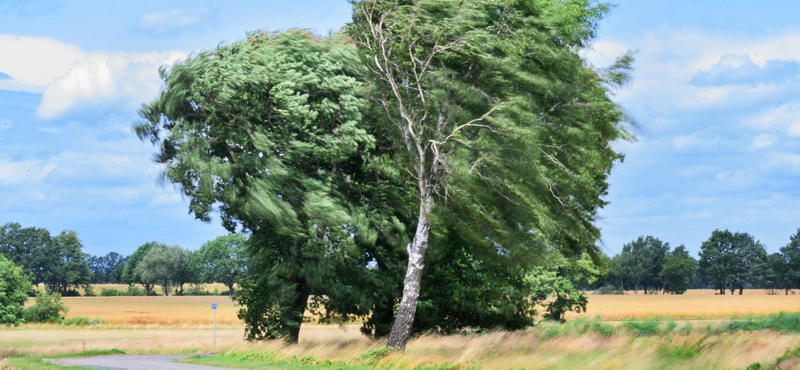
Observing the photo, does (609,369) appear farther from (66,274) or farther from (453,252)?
(66,274)

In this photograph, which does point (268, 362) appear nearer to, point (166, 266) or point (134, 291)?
point (166, 266)

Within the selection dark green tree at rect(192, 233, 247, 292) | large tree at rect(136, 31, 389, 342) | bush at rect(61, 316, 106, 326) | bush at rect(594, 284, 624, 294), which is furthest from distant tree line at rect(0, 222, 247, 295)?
large tree at rect(136, 31, 389, 342)

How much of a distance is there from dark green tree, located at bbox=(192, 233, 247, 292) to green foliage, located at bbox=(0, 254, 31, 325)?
72312 millimetres

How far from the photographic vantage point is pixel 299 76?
2902cm

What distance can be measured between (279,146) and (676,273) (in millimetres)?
152767

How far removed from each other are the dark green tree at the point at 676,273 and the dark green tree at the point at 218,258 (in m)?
83.4

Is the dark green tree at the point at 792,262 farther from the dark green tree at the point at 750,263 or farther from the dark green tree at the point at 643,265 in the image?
the dark green tree at the point at 643,265

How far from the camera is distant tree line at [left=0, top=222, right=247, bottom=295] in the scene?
14362cm

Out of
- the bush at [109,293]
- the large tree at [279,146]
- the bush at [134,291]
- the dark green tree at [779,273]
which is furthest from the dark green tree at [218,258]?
the large tree at [279,146]

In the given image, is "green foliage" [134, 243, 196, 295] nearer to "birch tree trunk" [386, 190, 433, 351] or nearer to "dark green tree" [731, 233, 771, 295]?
"dark green tree" [731, 233, 771, 295]

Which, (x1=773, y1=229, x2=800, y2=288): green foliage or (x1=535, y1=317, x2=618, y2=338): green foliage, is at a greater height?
(x1=773, y1=229, x2=800, y2=288): green foliage

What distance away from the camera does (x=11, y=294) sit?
3127 inches

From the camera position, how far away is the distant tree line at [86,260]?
143625mm

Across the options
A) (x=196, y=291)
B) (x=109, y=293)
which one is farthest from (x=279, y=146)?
(x=196, y=291)
